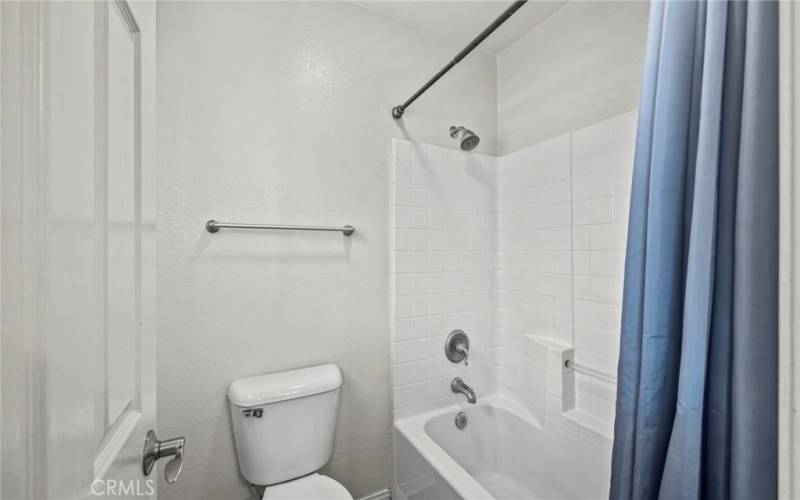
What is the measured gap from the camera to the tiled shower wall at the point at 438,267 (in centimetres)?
172

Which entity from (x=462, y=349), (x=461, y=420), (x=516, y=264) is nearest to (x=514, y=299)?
(x=516, y=264)

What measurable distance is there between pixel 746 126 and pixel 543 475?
165 cm

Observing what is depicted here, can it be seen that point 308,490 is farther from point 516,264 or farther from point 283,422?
point 516,264

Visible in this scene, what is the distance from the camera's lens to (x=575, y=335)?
159 centimetres

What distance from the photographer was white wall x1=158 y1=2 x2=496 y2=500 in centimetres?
135

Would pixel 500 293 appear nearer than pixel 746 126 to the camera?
No

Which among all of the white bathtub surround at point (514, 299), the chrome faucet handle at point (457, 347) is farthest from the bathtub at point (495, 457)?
the chrome faucet handle at point (457, 347)

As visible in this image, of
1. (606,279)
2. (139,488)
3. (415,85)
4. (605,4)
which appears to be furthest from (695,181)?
(415,85)

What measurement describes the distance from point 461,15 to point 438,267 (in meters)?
1.31

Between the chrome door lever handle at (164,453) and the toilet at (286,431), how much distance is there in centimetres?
67

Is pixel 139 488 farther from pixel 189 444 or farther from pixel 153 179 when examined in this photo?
pixel 189 444

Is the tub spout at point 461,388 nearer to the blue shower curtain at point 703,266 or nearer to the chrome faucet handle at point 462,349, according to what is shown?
the chrome faucet handle at point 462,349

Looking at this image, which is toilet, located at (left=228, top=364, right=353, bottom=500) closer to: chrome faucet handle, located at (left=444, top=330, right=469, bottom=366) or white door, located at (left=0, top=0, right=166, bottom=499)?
chrome faucet handle, located at (left=444, top=330, right=469, bottom=366)

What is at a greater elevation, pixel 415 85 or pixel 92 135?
pixel 415 85
